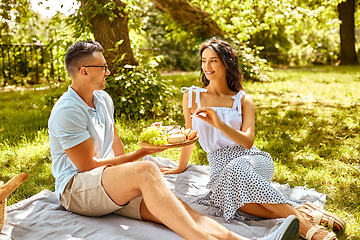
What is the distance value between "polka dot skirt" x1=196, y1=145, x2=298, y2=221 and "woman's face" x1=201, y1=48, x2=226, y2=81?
0.77 meters

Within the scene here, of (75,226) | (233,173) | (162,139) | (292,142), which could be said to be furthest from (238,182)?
(292,142)

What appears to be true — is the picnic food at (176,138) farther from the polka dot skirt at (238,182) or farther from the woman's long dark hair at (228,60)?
the woman's long dark hair at (228,60)

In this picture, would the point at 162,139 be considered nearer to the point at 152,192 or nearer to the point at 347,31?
the point at 152,192

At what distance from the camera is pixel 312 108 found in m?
7.22

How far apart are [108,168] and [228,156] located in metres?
1.23

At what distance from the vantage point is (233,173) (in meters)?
2.85

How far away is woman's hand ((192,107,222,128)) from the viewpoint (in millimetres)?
2871

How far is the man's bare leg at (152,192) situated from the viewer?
2.21 meters

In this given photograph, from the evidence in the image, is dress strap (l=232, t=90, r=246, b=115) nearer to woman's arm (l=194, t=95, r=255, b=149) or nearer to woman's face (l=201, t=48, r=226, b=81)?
woman's arm (l=194, t=95, r=255, b=149)

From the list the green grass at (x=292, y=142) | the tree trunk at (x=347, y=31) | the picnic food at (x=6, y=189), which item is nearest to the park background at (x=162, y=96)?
the green grass at (x=292, y=142)

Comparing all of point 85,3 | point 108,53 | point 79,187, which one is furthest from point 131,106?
point 79,187

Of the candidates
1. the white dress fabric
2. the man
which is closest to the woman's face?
the white dress fabric

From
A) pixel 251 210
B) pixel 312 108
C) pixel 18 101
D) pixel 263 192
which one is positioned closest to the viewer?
Result: pixel 263 192

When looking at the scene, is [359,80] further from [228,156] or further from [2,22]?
[2,22]
